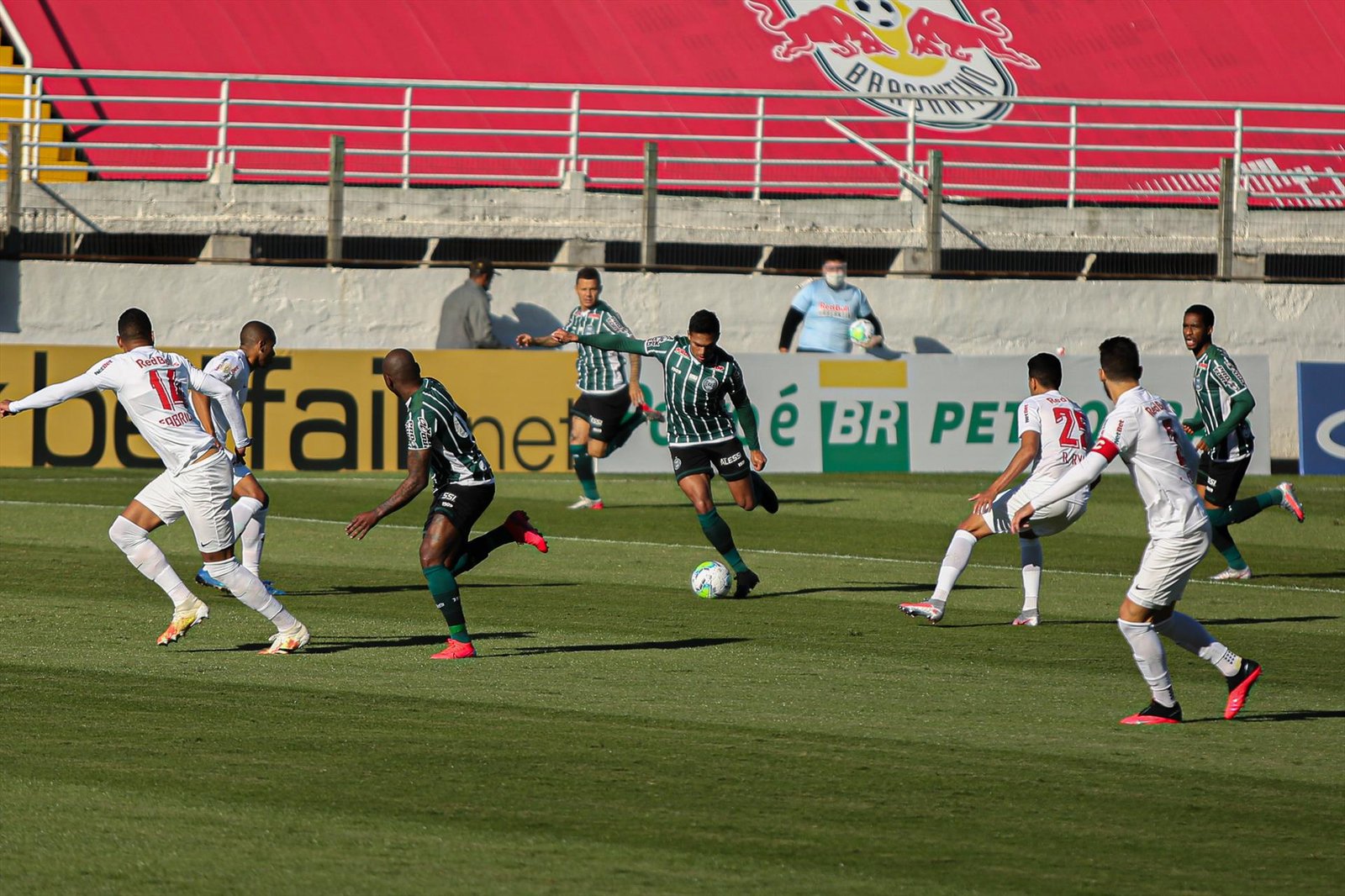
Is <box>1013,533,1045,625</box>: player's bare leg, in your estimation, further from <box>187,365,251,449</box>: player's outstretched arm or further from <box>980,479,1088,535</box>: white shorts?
<box>187,365,251,449</box>: player's outstretched arm

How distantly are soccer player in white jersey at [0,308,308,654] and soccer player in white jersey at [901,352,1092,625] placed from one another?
417cm

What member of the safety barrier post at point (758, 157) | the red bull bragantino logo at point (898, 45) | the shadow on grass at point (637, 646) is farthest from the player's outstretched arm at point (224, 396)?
the red bull bragantino logo at point (898, 45)

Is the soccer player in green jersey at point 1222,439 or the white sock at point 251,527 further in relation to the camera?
the soccer player in green jersey at point 1222,439

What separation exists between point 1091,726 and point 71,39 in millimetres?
22698

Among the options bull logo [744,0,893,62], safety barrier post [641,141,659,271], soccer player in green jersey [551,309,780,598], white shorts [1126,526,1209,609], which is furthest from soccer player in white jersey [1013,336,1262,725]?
bull logo [744,0,893,62]

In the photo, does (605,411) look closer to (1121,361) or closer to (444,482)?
(444,482)

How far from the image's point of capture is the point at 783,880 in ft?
20.1

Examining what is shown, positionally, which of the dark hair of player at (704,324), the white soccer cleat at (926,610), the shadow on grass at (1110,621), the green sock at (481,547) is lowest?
the shadow on grass at (1110,621)

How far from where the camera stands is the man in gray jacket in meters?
23.2

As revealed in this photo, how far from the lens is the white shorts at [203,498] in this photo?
34.4 feet

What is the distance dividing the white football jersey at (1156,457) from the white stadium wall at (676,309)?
14.0 meters

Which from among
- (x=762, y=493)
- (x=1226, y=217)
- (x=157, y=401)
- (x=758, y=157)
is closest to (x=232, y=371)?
(x=157, y=401)

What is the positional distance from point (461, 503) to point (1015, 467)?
361cm

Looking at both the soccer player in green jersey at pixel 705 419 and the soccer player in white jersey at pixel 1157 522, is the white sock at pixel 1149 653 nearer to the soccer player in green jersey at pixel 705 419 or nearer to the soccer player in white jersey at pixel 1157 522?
the soccer player in white jersey at pixel 1157 522
